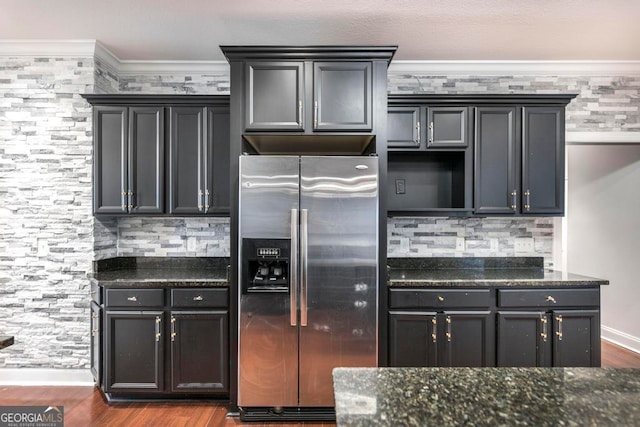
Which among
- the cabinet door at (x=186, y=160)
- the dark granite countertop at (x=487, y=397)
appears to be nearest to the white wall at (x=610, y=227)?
the dark granite countertop at (x=487, y=397)

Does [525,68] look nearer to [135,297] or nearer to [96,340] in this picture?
[135,297]

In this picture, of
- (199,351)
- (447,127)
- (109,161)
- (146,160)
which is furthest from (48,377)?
(447,127)

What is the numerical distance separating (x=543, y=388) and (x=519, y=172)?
2298 mm

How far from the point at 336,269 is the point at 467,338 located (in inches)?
44.7

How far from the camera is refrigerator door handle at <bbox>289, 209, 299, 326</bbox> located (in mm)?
2318

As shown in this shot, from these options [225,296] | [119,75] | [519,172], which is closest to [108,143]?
[119,75]

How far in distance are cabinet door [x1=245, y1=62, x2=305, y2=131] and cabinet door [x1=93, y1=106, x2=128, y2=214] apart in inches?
46.9

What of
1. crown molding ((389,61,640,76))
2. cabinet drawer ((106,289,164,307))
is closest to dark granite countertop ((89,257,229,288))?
cabinet drawer ((106,289,164,307))

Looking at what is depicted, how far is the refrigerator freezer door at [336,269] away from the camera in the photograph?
234 cm

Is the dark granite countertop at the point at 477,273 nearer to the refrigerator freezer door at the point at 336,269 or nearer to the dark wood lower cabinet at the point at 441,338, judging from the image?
the dark wood lower cabinet at the point at 441,338

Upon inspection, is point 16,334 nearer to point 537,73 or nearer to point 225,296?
point 225,296

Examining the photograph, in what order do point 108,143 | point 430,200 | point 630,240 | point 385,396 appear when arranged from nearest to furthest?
point 385,396
point 108,143
point 430,200
point 630,240

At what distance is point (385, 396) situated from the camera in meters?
0.93

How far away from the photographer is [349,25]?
2600mm
